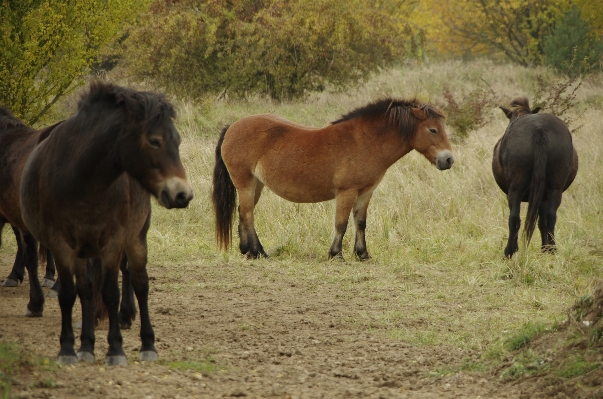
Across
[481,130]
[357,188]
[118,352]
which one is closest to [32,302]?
[118,352]

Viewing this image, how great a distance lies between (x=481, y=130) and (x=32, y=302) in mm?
10816

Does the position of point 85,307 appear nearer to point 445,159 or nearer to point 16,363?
point 16,363

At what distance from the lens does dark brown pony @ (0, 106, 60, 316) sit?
612 centimetres

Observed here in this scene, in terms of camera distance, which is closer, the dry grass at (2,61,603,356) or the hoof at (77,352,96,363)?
the hoof at (77,352,96,363)

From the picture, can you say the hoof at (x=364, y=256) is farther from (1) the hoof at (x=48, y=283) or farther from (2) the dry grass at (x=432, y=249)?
(1) the hoof at (x=48, y=283)

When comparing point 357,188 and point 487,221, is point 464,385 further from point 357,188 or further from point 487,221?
point 487,221

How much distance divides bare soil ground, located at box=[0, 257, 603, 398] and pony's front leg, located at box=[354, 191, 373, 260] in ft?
6.23

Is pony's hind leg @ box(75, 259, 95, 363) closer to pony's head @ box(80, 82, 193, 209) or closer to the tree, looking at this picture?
pony's head @ box(80, 82, 193, 209)

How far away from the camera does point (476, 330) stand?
5.99 meters

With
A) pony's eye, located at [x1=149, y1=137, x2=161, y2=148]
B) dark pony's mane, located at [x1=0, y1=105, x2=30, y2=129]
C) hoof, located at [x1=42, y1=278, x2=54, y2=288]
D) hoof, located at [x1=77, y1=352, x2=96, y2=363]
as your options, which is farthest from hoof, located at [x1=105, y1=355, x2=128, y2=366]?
hoof, located at [x1=42, y1=278, x2=54, y2=288]

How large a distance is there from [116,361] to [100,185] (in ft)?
3.57

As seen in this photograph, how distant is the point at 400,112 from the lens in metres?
9.57

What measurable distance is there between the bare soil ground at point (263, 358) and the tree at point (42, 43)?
12.6ft

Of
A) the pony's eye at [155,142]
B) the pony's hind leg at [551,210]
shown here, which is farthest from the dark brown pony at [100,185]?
the pony's hind leg at [551,210]
